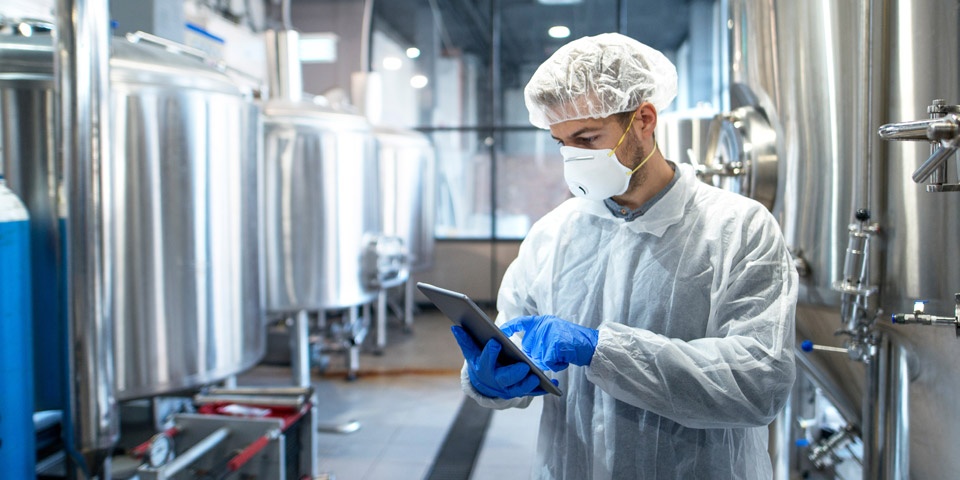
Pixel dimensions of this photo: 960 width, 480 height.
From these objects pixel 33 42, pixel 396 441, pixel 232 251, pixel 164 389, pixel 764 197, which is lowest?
pixel 396 441

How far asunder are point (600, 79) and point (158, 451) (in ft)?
4.35

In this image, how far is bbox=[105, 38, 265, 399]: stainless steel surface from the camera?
156 cm

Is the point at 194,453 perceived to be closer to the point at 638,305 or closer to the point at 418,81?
the point at 638,305

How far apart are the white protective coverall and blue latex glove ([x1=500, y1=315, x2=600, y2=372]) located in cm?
2

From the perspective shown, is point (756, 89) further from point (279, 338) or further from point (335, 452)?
point (279, 338)

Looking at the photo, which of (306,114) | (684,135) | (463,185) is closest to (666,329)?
(684,135)

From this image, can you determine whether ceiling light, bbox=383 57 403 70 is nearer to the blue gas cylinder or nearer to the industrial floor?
the industrial floor

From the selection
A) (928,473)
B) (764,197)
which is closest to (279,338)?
(764,197)

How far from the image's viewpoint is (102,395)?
1.32 m

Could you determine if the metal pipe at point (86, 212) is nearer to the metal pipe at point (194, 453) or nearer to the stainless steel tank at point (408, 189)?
the metal pipe at point (194, 453)

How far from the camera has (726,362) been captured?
2.84 ft

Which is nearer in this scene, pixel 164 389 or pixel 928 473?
pixel 928 473

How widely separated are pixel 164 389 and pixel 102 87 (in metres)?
0.76

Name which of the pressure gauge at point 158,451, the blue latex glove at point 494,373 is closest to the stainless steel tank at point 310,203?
the pressure gauge at point 158,451
